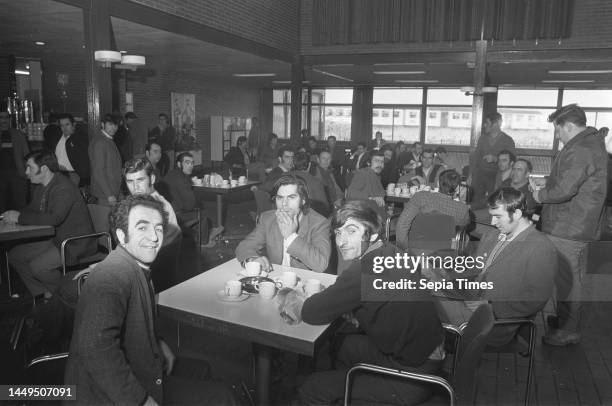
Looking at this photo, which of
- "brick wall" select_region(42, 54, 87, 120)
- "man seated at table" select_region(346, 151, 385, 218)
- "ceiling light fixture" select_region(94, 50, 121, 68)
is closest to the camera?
"ceiling light fixture" select_region(94, 50, 121, 68)

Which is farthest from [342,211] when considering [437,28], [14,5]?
[437,28]

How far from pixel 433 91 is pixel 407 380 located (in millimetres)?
16168

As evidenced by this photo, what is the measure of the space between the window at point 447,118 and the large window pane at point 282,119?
537 cm

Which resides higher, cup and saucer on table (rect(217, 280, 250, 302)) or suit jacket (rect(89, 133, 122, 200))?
suit jacket (rect(89, 133, 122, 200))

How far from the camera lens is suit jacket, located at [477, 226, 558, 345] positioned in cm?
262

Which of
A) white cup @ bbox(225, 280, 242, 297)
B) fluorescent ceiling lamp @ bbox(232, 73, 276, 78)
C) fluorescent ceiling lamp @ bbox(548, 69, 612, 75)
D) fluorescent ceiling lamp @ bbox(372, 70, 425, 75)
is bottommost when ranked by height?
white cup @ bbox(225, 280, 242, 297)

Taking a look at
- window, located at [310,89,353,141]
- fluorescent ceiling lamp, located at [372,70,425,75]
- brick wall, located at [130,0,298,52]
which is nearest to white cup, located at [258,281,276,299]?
brick wall, located at [130,0,298,52]

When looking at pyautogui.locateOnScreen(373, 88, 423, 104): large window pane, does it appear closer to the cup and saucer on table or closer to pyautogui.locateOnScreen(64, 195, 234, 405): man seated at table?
the cup and saucer on table

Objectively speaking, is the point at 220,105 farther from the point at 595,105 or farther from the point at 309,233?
the point at 309,233

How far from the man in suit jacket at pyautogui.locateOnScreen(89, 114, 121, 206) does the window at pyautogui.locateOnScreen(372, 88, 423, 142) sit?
526 inches

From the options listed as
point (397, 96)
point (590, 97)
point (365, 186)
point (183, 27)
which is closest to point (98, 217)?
point (365, 186)

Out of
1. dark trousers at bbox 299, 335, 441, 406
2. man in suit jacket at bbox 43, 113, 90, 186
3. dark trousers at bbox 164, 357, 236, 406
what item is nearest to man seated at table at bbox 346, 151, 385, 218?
man in suit jacket at bbox 43, 113, 90, 186

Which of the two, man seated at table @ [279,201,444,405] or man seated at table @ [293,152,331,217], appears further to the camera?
man seated at table @ [293,152,331,217]

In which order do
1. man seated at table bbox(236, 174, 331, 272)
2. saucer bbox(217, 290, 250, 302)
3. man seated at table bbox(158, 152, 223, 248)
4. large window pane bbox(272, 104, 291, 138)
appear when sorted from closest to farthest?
saucer bbox(217, 290, 250, 302) < man seated at table bbox(236, 174, 331, 272) < man seated at table bbox(158, 152, 223, 248) < large window pane bbox(272, 104, 291, 138)
